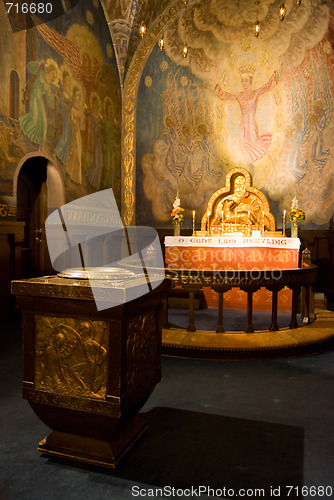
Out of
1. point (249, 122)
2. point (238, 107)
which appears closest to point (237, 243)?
point (249, 122)

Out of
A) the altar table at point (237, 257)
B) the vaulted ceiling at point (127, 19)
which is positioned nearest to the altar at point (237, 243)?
the altar table at point (237, 257)

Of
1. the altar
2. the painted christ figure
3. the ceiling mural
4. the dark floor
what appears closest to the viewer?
the dark floor

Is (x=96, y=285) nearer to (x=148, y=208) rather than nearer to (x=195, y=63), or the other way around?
(x=148, y=208)

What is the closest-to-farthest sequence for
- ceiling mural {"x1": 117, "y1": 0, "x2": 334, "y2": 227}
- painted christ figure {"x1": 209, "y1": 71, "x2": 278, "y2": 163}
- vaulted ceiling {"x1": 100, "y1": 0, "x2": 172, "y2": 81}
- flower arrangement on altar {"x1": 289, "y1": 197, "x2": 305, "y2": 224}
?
flower arrangement on altar {"x1": 289, "y1": 197, "x2": 305, "y2": 224}, vaulted ceiling {"x1": 100, "y1": 0, "x2": 172, "y2": 81}, ceiling mural {"x1": 117, "y1": 0, "x2": 334, "y2": 227}, painted christ figure {"x1": 209, "y1": 71, "x2": 278, "y2": 163}

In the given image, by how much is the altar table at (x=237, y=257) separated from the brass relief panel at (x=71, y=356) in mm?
5360

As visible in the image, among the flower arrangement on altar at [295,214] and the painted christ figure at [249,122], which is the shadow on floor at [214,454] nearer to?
the flower arrangement on altar at [295,214]

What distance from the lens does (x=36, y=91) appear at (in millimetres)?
6996

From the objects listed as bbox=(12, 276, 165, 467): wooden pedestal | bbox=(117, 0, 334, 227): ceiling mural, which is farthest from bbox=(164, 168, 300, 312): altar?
bbox=(12, 276, 165, 467): wooden pedestal

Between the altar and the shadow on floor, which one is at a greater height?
the altar

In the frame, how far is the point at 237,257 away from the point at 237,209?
277 cm

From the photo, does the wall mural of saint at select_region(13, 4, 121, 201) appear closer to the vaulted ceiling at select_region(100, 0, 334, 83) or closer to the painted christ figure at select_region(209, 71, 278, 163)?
the vaulted ceiling at select_region(100, 0, 334, 83)

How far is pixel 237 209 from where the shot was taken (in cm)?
1020

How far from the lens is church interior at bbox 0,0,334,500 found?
2186 mm

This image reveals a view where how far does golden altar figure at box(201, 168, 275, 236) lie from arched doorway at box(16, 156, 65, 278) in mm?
3960
